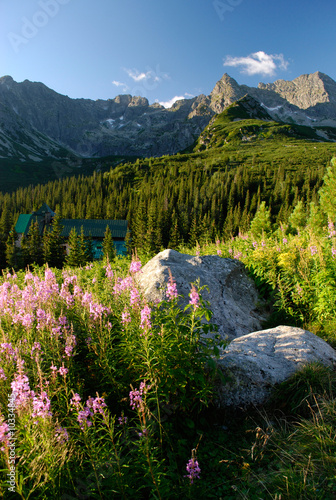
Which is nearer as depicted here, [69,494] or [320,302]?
[69,494]

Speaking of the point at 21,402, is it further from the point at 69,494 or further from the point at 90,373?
the point at 90,373

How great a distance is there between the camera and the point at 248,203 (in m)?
116

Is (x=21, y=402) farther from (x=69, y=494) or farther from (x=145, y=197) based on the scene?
(x=145, y=197)

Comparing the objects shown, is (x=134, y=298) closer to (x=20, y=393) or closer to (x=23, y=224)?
(x=20, y=393)

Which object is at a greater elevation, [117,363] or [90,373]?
[117,363]

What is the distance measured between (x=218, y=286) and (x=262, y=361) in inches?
127

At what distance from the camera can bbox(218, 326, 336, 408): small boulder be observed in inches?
162

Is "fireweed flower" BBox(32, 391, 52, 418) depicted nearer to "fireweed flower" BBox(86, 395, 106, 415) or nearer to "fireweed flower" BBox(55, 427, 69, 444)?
"fireweed flower" BBox(55, 427, 69, 444)

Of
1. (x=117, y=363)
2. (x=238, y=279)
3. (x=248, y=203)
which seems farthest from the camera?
(x=248, y=203)

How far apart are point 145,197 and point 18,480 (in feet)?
389

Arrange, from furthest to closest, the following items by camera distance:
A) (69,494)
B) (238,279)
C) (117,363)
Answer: (238,279) → (117,363) → (69,494)

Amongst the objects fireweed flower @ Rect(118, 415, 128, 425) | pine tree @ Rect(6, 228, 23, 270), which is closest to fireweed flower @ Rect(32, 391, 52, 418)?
fireweed flower @ Rect(118, 415, 128, 425)

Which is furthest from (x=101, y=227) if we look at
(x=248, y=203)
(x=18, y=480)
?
(x=18, y=480)

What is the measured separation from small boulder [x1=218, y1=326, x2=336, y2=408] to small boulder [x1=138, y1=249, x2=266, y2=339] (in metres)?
1.28
